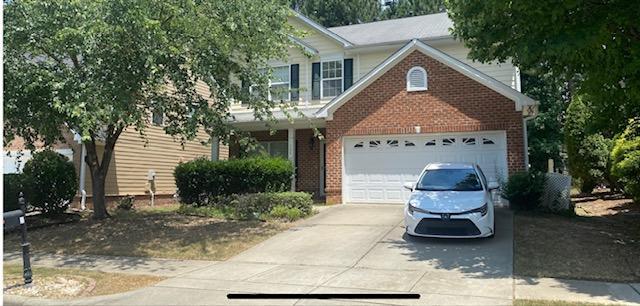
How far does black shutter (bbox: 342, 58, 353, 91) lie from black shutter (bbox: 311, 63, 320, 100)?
1.03m

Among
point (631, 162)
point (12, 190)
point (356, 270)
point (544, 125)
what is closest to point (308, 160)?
point (12, 190)

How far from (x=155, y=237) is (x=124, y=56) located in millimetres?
4210

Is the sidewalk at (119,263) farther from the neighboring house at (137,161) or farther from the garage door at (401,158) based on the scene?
the garage door at (401,158)

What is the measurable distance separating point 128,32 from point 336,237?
6.04 meters

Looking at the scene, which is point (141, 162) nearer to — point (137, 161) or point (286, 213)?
point (137, 161)

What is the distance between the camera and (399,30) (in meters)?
22.0

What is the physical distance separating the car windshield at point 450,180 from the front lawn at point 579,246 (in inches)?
54.3

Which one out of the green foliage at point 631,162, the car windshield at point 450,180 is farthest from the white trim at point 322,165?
the green foliage at point 631,162

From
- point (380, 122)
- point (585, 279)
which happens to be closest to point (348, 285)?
point (585, 279)

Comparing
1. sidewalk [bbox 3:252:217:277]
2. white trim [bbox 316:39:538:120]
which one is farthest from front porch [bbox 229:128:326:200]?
sidewalk [bbox 3:252:217:277]

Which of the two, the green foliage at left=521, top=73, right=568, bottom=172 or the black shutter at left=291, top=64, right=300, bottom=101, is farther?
the green foliage at left=521, top=73, right=568, bottom=172

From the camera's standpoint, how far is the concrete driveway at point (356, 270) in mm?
7266

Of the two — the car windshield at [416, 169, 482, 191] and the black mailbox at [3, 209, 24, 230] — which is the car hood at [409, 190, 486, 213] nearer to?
the car windshield at [416, 169, 482, 191]

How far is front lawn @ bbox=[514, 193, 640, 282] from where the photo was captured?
830 centimetres
